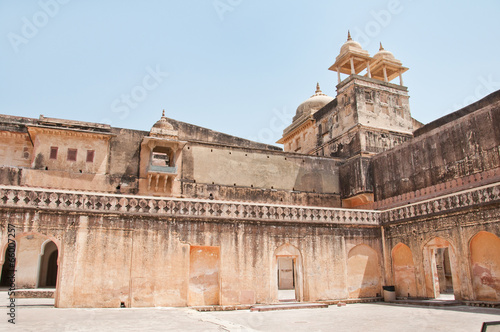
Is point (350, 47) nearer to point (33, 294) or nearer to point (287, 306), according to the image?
point (287, 306)

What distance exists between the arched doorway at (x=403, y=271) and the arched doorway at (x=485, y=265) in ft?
8.59

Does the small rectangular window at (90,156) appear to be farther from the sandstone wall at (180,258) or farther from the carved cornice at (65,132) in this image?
the sandstone wall at (180,258)

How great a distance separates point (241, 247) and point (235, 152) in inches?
348

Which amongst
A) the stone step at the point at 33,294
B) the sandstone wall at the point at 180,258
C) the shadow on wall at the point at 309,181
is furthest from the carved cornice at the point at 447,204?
the stone step at the point at 33,294

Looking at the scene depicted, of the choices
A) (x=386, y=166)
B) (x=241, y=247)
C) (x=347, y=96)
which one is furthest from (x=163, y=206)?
(x=347, y=96)

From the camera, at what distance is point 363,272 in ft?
56.5

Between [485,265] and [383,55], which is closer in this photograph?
[485,265]

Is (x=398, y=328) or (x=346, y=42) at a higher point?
(x=346, y=42)

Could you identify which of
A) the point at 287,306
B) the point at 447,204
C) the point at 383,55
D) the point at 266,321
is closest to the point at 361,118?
the point at 383,55

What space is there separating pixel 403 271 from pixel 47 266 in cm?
Result: 1934

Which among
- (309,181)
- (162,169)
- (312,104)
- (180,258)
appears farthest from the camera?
(312,104)

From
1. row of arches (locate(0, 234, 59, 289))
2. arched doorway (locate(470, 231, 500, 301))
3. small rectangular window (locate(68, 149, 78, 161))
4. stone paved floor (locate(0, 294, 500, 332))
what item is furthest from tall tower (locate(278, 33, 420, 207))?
row of arches (locate(0, 234, 59, 289))

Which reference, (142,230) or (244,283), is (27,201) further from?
(244,283)

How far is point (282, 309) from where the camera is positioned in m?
13.8
